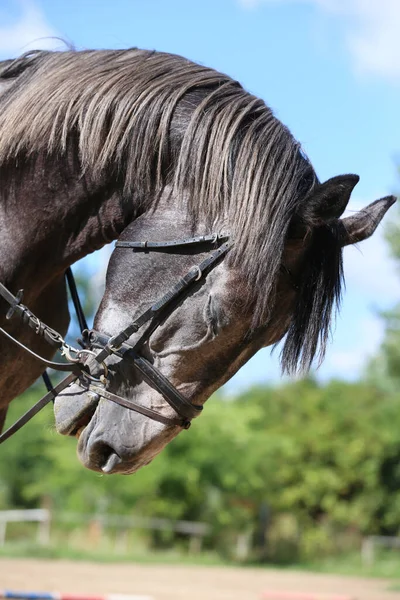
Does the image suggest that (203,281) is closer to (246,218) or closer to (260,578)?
(246,218)

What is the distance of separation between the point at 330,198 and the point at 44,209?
111cm

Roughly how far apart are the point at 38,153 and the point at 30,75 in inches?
14.6

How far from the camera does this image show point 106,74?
2875mm

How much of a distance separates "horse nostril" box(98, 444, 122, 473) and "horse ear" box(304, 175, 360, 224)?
1026mm

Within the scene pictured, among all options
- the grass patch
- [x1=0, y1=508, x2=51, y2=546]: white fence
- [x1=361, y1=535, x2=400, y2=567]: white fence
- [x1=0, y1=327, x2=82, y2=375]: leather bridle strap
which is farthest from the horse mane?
[x1=361, y1=535, x2=400, y2=567]: white fence

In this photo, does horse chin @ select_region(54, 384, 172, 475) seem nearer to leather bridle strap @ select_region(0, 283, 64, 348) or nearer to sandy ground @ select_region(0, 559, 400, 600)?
leather bridle strap @ select_region(0, 283, 64, 348)

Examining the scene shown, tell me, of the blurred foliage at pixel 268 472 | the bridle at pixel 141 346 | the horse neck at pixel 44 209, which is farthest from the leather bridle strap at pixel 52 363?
the blurred foliage at pixel 268 472

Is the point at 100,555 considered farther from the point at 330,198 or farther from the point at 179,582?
the point at 330,198

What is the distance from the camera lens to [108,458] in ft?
8.59

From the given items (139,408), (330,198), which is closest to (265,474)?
(139,408)

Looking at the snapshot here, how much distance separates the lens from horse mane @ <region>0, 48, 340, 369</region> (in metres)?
2.55

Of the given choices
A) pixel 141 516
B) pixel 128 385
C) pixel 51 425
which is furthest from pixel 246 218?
pixel 141 516

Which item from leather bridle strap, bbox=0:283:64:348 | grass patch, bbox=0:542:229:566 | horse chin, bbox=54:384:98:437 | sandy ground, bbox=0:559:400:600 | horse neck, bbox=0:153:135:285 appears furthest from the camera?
grass patch, bbox=0:542:229:566

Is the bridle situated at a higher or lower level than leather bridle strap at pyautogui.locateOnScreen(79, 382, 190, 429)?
higher
